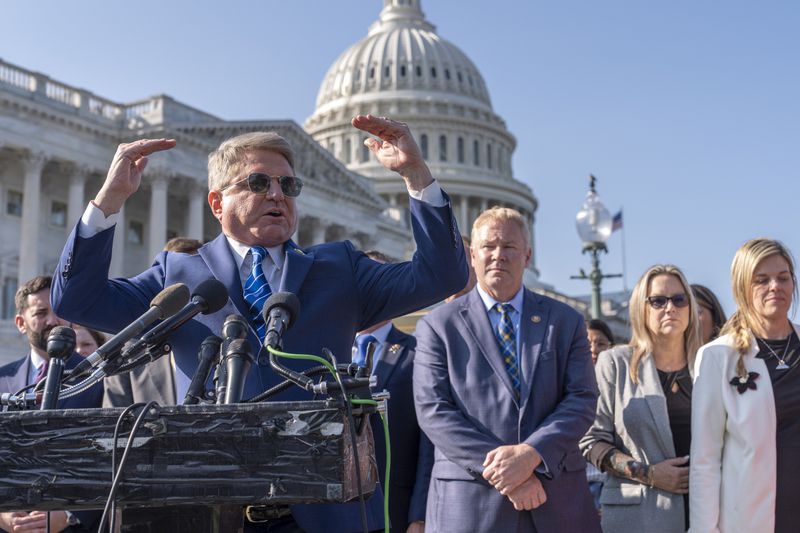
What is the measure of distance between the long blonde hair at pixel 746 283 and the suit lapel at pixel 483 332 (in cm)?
135

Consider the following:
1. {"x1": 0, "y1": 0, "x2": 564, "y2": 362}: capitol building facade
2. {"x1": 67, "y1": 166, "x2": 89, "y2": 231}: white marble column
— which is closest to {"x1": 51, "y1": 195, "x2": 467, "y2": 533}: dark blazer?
{"x1": 0, "y1": 0, "x2": 564, "y2": 362}: capitol building facade

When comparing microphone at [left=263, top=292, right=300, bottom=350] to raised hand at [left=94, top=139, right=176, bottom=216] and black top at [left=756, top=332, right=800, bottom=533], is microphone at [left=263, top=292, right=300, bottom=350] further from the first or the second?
black top at [left=756, top=332, right=800, bottom=533]

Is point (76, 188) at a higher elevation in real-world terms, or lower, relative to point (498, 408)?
higher

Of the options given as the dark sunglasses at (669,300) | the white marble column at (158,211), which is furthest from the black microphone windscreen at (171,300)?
the white marble column at (158,211)

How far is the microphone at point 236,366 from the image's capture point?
2.42 meters

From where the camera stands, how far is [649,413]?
17.9ft

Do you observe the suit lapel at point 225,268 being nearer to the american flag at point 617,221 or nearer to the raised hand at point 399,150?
the raised hand at point 399,150

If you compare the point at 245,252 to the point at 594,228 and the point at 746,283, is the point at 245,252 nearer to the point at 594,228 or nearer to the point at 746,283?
the point at 746,283

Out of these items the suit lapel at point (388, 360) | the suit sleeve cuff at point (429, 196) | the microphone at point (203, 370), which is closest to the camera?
the microphone at point (203, 370)

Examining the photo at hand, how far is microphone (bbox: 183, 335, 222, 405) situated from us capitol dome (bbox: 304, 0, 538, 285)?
78.8 metres

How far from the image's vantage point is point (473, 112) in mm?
88688

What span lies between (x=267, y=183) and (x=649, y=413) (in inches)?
121

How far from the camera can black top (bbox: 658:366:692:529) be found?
5.49 metres

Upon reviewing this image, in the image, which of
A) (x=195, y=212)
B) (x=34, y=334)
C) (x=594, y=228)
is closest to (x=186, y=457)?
(x=34, y=334)
